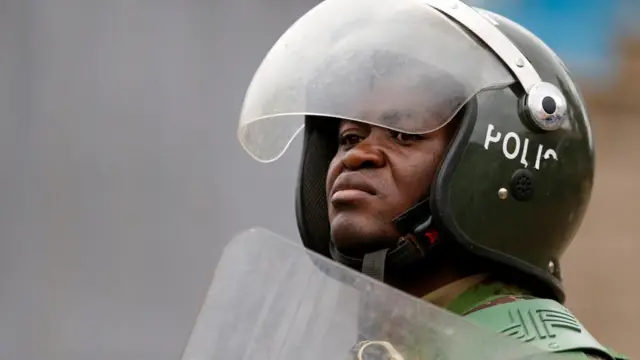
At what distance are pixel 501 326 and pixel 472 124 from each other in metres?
0.36

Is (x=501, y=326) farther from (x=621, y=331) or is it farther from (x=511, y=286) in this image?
(x=621, y=331)

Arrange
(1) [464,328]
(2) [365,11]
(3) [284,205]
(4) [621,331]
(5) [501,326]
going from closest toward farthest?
(1) [464,328]
(5) [501,326]
(2) [365,11]
(3) [284,205]
(4) [621,331]

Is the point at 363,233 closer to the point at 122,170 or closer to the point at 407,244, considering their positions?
the point at 407,244

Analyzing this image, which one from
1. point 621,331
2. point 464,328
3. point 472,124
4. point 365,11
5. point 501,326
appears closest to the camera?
point 464,328

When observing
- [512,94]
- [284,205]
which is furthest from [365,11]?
[284,205]

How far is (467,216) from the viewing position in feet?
7.61

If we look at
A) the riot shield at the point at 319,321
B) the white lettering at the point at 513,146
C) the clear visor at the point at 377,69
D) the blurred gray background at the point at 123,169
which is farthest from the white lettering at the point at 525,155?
the blurred gray background at the point at 123,169

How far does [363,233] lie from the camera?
7.57ft

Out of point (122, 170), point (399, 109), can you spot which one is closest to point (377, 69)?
point (399, 109)

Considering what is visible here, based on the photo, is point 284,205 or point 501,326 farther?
point 284,205

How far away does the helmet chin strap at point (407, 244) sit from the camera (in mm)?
2307

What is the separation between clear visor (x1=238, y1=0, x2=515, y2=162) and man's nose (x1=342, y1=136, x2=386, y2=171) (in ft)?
0.22

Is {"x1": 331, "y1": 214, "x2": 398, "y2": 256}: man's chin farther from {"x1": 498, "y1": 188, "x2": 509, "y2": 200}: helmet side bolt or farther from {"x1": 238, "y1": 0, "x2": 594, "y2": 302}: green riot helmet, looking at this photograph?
{"x1": 498, "y1": 188, "x2": 509, "y2": 200}: helmet side bolt

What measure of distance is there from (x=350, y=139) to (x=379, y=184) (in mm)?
153
